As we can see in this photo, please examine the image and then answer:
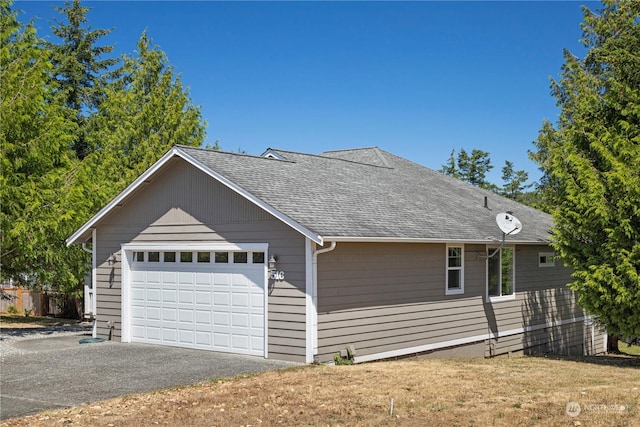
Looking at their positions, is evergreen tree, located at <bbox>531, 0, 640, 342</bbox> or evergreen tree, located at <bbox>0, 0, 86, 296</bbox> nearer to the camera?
evergreen tree, located at <bbox>531, 0, 640, 342</bbox>

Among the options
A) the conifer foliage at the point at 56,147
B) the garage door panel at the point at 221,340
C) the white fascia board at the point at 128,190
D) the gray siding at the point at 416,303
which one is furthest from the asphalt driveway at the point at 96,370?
the conifer foliage at the point at 56,147

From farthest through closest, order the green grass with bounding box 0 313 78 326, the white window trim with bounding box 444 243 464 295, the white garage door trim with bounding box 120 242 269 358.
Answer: the green grass with bounding box 0 313 78 326, the white window trim with bounding box 444 243 464 295, the white garage door trim with bounding box 120 242 269 358

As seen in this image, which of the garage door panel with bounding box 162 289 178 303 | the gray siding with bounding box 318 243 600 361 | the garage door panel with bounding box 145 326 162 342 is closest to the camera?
the gray siding with bounding box 318 243 600 361

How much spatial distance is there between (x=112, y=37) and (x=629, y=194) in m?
28.0

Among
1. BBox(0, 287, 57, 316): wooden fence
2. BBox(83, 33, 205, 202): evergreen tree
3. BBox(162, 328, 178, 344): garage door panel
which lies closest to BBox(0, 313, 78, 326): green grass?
Result: BBox(0, 287, 57, 316): wooden fence

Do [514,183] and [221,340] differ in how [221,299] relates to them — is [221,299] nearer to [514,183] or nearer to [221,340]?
[221,340]

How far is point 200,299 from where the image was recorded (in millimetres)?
14797

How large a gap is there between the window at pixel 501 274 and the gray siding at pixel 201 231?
660 centimetres

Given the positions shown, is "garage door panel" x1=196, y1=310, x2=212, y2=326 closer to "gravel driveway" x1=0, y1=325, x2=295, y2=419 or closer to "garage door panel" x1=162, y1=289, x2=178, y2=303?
"gravel driveway" x1=0, y1=325, x2=295, y2=419

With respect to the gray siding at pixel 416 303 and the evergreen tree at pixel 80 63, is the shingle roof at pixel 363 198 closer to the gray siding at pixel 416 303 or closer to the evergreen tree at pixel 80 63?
the gray siding at pixel 416 303

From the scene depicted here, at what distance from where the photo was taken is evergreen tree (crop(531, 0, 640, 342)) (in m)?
14.3

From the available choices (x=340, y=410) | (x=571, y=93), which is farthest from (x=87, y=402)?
(x=571, y=93)

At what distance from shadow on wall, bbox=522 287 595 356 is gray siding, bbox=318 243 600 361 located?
32mm

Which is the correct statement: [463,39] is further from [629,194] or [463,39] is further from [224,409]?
[224,409]
